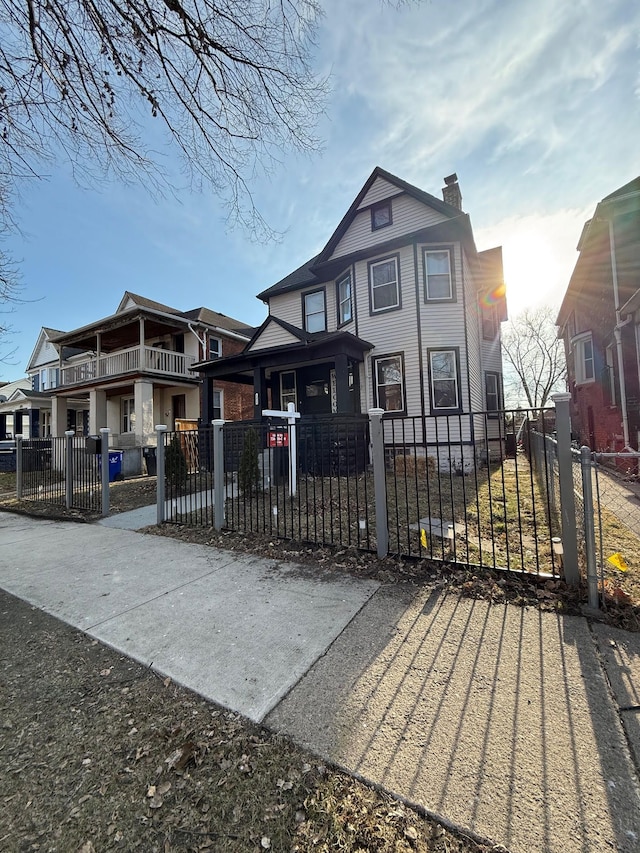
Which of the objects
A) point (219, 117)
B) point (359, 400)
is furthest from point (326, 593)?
point (359, 400)

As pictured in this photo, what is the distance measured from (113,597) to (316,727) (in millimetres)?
2919

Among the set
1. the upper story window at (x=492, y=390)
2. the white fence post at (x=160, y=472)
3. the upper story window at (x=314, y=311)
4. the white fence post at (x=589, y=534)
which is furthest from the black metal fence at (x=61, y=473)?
the upper story window at (x=492, y=390)

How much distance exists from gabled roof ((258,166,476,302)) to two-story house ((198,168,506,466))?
0.10 ft

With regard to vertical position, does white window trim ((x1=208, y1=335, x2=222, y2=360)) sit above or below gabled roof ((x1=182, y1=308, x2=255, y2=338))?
below

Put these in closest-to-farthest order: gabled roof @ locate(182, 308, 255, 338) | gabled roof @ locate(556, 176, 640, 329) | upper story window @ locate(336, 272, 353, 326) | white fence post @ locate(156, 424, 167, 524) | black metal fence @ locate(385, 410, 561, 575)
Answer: black metal fence @ locate(385, 410, 561, 575) → white fence post @ locate(156, 424, 167, 524) → gabled roof @ locate(556, 176, 640, 329) → upper story window @ locate(336, 272, 353, 326) → gabled roof @ locate(182, 308, 255, 338)

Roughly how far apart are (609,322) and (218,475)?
1438 centimetres

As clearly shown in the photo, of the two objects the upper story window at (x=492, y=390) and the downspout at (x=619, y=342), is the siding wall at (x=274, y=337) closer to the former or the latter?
the upper story window at (x=492, y=390)

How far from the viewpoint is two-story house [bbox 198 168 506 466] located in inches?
443

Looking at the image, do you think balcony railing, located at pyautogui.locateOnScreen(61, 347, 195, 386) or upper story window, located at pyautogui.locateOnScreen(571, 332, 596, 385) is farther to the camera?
balcony railing, located at pyautogui.locateOnScreen(61, 347, 195, 386)

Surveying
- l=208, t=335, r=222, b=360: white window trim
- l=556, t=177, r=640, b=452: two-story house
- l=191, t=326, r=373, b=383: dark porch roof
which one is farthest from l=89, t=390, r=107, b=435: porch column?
l=556, t=177, r=640, b=452: two-story house

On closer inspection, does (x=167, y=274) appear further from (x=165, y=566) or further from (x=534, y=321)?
(x=534, y=321)

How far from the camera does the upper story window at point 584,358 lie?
16047 millimetres

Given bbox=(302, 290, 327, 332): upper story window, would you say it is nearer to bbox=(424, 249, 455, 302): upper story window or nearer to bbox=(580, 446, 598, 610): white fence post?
bbox=(424, 249, 455, 302): upper story window

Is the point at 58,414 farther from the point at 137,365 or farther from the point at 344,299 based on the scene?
the point at 344,299
